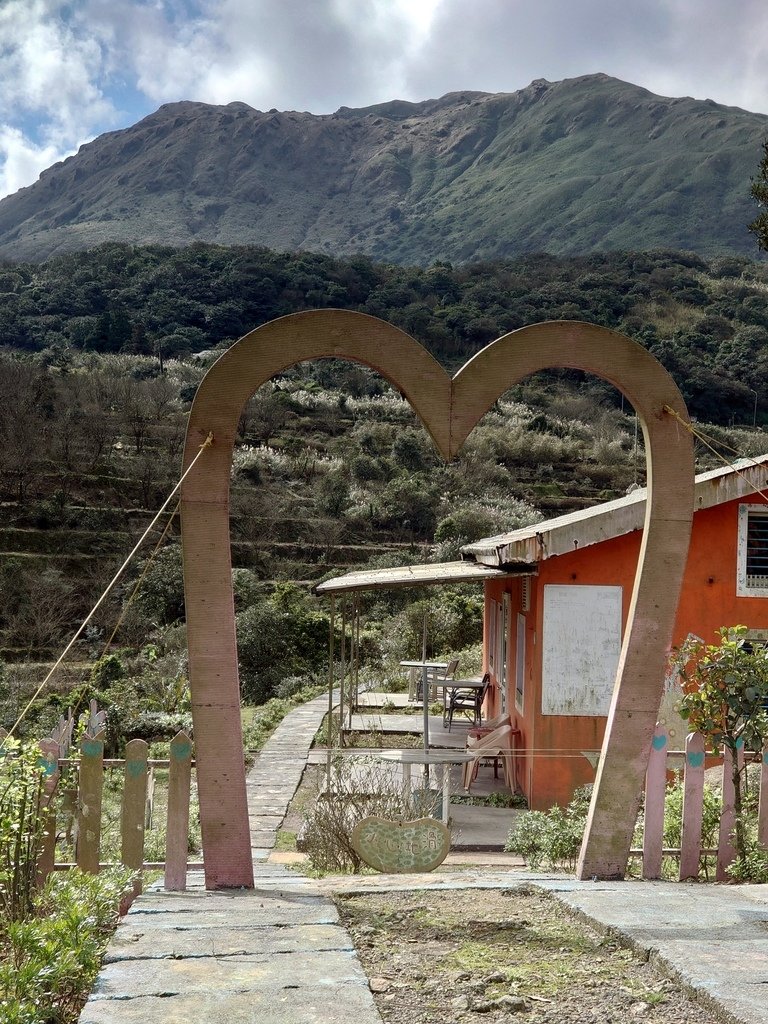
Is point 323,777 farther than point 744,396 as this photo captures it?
No

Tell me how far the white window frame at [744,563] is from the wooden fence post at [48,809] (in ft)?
30.0

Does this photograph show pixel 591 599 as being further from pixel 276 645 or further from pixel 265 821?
pixel 276 645

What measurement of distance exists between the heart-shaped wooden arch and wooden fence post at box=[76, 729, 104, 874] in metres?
0.63

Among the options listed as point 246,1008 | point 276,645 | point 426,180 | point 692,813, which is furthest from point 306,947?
point 426,180

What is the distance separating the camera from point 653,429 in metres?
5.77

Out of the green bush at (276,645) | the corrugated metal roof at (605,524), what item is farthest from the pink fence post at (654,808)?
the green bush at (276,645)

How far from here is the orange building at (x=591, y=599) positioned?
11.6 m

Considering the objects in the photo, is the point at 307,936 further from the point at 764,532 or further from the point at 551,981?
the point at 764,532

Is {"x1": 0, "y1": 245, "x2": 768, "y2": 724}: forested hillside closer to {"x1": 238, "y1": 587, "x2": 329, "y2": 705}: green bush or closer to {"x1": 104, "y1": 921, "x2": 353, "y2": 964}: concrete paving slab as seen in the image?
{"x1": 238, "y1": 587, "x2": 329, "y2": 705}: green bush

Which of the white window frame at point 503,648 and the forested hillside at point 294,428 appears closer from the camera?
the white window frame at point 503,648

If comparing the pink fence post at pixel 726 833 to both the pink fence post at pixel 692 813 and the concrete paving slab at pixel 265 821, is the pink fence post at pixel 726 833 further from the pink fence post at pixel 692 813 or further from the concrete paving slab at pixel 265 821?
the concrete paving slab at pixel 265 821

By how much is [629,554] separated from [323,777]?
181 inches

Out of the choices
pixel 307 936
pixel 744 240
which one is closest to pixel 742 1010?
pixel 307 936

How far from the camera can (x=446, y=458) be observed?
18.4 ft
